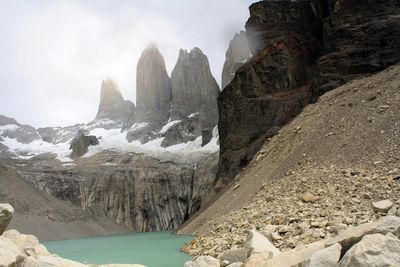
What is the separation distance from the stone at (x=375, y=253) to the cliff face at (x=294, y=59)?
32980 mm

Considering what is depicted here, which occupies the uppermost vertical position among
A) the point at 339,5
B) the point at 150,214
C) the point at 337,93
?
the point at 339,5

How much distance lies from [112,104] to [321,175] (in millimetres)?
155479

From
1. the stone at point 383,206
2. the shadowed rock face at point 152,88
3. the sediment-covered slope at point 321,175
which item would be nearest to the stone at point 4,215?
the sediment-covered slope at point 321,175

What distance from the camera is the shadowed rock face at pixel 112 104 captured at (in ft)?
561

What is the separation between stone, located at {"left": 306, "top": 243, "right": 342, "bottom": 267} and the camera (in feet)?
24.7

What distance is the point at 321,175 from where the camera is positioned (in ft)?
77.7

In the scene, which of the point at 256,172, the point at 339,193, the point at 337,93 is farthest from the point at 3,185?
the point at 339,193

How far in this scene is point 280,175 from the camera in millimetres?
28500

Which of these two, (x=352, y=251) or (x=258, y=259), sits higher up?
(x=352, y=251)

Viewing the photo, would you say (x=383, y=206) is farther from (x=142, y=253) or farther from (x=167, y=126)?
(x=167, y=126)

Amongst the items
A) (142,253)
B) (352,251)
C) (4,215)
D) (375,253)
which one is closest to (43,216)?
(142,253)

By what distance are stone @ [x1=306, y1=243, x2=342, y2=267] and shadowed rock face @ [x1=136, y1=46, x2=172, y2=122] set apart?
13290 centimetres

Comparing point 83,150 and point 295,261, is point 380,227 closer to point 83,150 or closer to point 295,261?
Answer: point 295,261

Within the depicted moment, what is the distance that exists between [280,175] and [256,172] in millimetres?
5442
